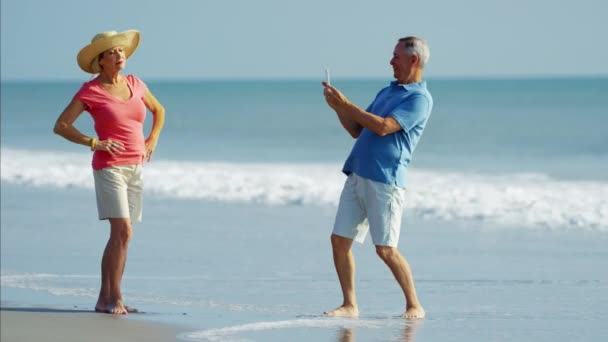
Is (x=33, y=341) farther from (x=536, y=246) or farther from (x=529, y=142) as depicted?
(x=529, y=142)

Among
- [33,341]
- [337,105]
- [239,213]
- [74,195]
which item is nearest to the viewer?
[33,341]

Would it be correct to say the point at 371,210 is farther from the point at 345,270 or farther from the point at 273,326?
the point at 273,326

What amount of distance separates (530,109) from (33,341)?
42.7 meters

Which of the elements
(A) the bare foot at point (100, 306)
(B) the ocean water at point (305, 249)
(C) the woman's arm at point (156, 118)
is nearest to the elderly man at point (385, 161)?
(B) the ocean water at point (305, 249)

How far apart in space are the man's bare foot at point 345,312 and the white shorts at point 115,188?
1258 mm

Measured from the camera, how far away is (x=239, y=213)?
1173 cm

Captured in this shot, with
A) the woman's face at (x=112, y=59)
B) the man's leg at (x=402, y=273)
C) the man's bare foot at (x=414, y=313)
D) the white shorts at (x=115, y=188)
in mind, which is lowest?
the man's bare foot at (x=414, y=313)

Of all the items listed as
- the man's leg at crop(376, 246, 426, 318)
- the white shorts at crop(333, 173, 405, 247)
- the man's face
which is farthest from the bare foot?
the man's face

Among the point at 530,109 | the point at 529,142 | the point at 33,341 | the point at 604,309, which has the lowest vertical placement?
the point at 33,341

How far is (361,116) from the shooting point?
5.91 metres

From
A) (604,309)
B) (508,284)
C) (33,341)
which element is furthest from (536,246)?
(33,341)

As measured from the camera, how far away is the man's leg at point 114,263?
6309 millimetres

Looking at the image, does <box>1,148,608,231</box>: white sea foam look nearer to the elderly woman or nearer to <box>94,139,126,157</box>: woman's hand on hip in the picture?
the elderly woman

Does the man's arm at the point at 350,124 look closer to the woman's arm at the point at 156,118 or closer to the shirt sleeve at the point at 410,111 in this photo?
the shirt sleeve at the point at 410,111
